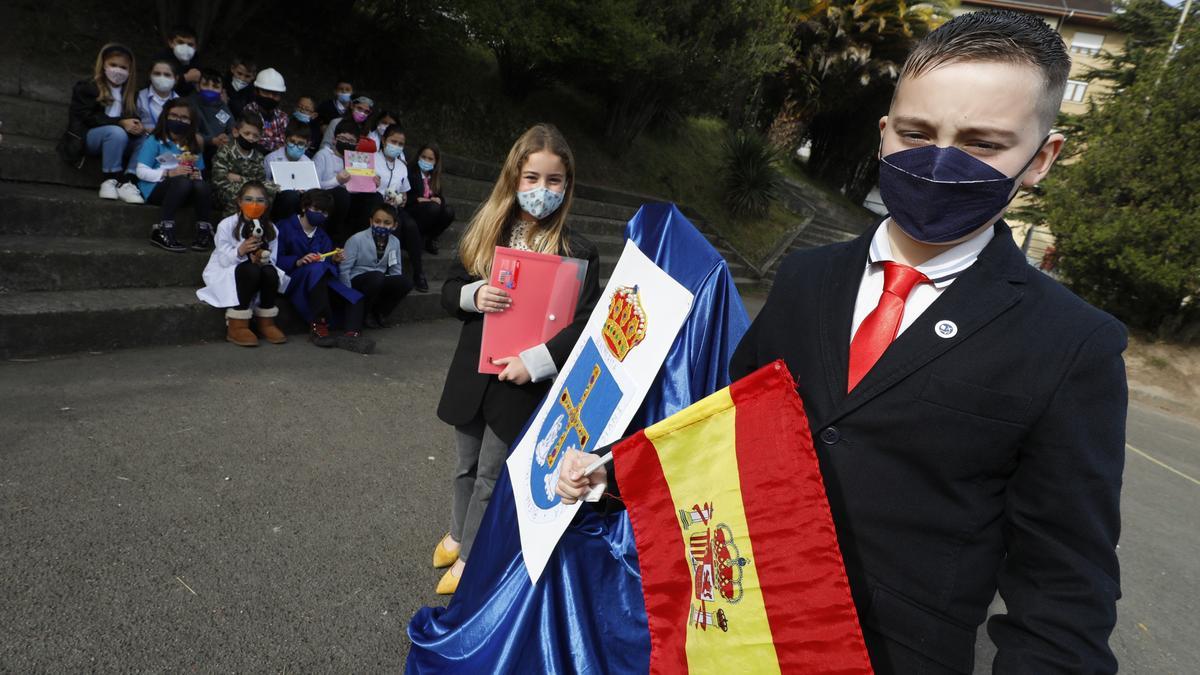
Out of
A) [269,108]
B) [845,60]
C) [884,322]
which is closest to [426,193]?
[269,108]

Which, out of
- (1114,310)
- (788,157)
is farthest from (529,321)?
(788,157)

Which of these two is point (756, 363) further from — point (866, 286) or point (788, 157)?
point (788, 157)

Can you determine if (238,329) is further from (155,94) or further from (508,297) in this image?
(508,297)

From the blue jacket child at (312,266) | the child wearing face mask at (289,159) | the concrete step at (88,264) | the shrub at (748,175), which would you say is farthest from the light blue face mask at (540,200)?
the shrub at (748,175)

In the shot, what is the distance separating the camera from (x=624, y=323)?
1.74 m

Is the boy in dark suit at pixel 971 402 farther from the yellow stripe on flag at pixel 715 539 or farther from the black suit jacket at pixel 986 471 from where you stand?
the yellow stripe on flag at pixel 715 539

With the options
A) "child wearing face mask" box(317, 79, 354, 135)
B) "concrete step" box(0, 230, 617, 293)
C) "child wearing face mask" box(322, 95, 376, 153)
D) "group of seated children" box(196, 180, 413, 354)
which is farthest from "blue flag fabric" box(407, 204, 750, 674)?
"child wearing face mask" box(317, 79, 354, 135)

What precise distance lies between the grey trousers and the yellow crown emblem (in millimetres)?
885

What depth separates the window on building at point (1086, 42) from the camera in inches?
1378

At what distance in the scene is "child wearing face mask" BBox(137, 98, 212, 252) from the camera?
5336mm

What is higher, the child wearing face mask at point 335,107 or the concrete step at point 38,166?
the child wearing face mask at point 335,107

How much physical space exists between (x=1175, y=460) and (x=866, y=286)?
28.9 feet

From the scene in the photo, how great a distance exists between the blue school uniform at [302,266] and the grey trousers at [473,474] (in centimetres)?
347

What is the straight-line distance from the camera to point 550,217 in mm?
2492
